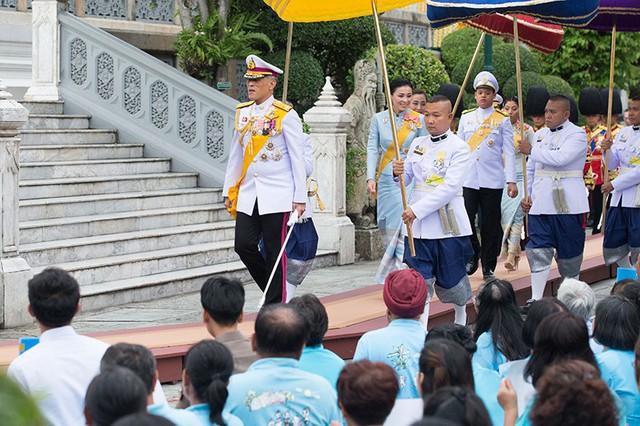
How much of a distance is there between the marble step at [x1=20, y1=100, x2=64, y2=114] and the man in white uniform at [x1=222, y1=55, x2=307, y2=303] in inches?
202

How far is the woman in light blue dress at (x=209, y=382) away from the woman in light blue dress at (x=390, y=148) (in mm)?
6071

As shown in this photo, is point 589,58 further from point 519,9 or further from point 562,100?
point 519,9

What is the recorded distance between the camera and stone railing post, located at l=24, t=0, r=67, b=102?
1406cm

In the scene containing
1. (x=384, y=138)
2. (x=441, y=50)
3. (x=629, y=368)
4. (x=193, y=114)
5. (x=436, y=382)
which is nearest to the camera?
(x=436, y=382)

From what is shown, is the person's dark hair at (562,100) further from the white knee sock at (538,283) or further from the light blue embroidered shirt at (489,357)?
the light blue embroidered shirt at (489,357)

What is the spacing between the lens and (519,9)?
10.2 meters

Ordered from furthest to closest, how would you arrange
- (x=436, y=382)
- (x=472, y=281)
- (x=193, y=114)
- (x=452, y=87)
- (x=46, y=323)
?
(x=452, y=87) → (x=193, y=114) → (x=472, y=281) → (x=46, y=323) → (x=436, y=382)

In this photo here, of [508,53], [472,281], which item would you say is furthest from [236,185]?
[508,53]

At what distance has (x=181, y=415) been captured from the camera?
13.6 ft

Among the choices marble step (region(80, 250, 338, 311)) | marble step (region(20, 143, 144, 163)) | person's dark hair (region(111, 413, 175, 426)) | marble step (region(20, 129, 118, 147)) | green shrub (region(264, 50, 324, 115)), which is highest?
green shrub (region(264, 50, 324, 115))

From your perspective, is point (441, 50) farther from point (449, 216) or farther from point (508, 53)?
point (449, 216)

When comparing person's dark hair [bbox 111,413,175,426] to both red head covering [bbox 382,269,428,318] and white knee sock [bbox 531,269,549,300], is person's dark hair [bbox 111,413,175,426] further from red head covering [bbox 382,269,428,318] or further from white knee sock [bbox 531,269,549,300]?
white knee sock [bbox 531,269,549,300]

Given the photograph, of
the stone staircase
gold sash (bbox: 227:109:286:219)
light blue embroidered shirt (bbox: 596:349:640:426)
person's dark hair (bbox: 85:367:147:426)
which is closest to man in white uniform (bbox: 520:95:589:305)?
gold sash (bbox: 227:109:286:219)

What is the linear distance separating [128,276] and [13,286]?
1.75m
